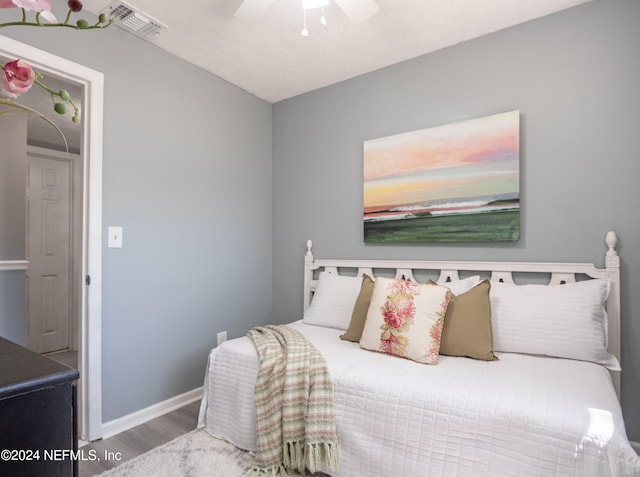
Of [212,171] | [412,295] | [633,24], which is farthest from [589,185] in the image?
[212,171]

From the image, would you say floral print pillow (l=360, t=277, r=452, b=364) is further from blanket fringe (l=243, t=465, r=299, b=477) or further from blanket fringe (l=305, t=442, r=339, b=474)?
blanket fringe (l=243, t=465, r=299, b=477)

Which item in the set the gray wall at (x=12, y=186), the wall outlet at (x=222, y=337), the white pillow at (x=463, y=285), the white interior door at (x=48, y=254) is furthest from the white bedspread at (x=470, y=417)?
the white interior door at (x=48, y=254)

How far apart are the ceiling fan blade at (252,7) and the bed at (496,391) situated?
166 cm

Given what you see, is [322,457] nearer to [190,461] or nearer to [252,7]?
[190,461]

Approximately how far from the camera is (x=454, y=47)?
237cm

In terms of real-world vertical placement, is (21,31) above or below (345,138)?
above

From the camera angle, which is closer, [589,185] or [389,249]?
[589,185]

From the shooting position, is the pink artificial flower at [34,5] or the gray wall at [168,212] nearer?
the pink artificial flower at [34,5]

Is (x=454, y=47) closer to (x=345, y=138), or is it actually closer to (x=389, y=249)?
(x=345, y=138)

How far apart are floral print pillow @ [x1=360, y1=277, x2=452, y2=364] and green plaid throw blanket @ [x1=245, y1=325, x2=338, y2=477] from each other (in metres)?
0.35

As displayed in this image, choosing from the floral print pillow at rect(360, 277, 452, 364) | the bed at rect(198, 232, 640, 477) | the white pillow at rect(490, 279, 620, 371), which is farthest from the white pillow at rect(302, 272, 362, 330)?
the white pillow at rect(490, 279, 620, 371)

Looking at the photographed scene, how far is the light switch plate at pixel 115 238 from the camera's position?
2.13 metres

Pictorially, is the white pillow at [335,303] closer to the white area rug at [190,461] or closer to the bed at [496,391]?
the bed at [496,391]

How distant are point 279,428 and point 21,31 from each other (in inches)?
90.1
